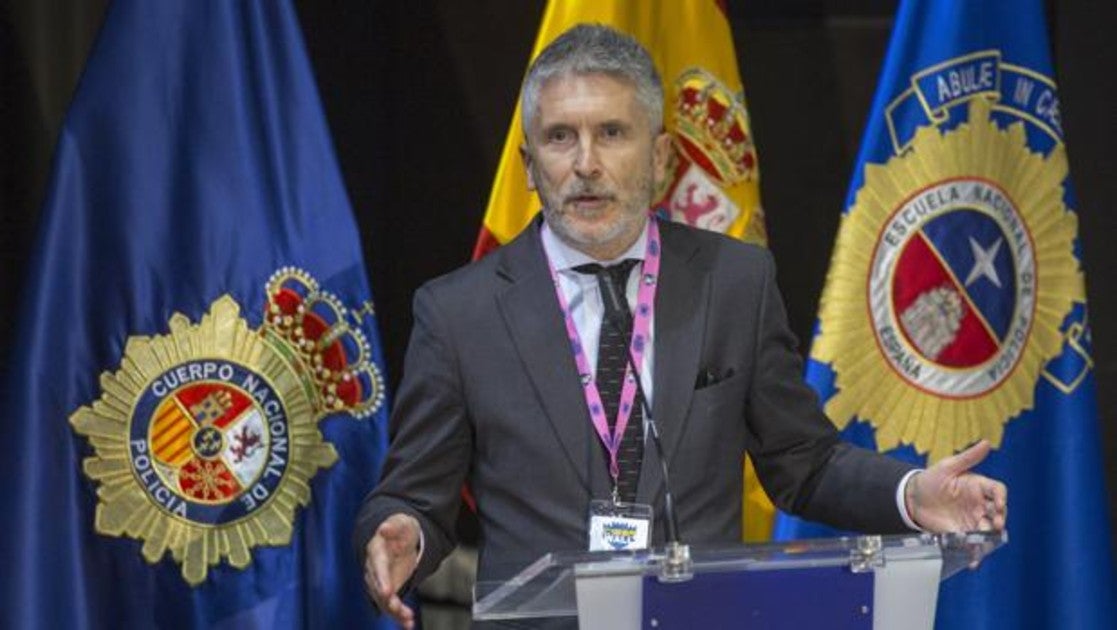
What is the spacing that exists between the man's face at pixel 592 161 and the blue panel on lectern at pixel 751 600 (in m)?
0.82

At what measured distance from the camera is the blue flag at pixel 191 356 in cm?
339

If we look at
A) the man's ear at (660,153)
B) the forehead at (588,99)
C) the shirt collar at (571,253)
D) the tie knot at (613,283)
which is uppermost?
the forehead at (588,99)

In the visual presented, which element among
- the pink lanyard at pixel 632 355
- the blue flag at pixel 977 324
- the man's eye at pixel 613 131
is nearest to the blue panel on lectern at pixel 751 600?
the pink lanyard at pixel 632 355

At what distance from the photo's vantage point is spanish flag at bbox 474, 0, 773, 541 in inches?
148

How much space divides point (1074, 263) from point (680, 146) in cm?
90

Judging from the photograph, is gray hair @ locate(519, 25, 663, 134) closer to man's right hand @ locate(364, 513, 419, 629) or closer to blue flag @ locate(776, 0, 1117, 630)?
man's right hand @ locate(364, 513, 419, 629)

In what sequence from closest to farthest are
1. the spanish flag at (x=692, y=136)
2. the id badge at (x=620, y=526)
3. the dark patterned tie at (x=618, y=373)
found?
the id badge at (x=620, y=526)
the dark patterned tie at (x=618, y=373)
the spanish flag at (x=692, y=136)

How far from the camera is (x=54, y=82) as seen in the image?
4004 millimetres

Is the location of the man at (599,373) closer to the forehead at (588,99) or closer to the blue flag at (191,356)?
the forehead at (588,99)

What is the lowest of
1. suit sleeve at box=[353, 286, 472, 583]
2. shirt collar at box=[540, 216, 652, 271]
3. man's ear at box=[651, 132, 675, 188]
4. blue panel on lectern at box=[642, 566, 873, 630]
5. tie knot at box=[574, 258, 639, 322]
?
blue panel on lectern at box=[642, 566, 873, 630]

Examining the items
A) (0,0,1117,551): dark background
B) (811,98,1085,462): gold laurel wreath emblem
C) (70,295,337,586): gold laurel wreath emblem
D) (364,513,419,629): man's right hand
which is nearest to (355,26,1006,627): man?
(364,513,419,629): man's right hand

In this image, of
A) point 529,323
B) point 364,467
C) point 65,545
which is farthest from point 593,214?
point 65,545

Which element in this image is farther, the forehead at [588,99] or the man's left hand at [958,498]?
the forehead at [588,99]

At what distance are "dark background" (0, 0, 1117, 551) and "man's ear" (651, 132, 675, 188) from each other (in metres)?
1.43
